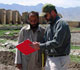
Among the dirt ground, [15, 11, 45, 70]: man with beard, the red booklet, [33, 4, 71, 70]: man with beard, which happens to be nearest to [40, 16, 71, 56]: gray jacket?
[33, 4, 71, 70]: man with beard

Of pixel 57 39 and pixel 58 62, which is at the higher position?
pixel 57 39

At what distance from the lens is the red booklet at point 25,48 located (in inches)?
182

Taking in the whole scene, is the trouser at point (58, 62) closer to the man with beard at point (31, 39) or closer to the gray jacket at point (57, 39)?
the gray jacket at point (57, 39)

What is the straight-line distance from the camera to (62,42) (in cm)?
437

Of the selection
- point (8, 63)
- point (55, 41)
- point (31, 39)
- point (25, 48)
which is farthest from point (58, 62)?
point (8, 63)

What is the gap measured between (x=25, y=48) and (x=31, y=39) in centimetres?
39

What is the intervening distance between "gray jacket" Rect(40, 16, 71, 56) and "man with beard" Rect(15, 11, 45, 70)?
45cm

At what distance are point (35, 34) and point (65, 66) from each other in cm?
89

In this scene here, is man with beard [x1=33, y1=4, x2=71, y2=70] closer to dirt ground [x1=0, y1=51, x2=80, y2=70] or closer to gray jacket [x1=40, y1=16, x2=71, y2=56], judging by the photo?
gray jacket [x1=40, y1=16, x2=71, y2=56]

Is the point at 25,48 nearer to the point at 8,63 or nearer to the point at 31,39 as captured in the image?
the point at 31,39

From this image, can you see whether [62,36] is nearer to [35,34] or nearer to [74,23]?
[35,34]

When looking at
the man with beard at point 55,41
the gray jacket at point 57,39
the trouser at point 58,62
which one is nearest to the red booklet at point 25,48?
the man with beard at point 55,41

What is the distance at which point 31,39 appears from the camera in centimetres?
504

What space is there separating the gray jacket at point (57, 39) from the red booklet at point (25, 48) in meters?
0.27
